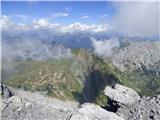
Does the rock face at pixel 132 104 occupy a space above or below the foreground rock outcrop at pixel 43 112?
below

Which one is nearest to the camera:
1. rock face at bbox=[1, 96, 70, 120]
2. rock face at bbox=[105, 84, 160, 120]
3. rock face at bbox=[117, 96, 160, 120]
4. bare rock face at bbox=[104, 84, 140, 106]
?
rock face at bbox=[1, 96, 70, 120]

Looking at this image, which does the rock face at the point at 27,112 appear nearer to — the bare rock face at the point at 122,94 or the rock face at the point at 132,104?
the rock face at the point at 132,104

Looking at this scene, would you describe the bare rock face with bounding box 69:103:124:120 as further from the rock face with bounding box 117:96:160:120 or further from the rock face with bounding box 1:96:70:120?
the rock face with bounding box 117:96:160:120

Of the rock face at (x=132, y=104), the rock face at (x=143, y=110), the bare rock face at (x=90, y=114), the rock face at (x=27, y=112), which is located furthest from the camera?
the rock face at (x=132, y=104)

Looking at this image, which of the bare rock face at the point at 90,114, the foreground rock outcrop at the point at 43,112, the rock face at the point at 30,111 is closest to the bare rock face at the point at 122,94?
the bare rock face at the point at 90,114

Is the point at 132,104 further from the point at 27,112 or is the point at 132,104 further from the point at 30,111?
the point at 27,112

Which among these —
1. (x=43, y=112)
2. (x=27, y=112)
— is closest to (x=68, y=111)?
(x=43, y=112)

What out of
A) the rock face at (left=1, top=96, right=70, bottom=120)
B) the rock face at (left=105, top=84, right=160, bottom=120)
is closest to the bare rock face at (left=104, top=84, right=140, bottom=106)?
the rock face at (left=105, top=84, right=160, bottom=120)

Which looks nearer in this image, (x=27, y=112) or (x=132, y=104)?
(x=27, y=112)
